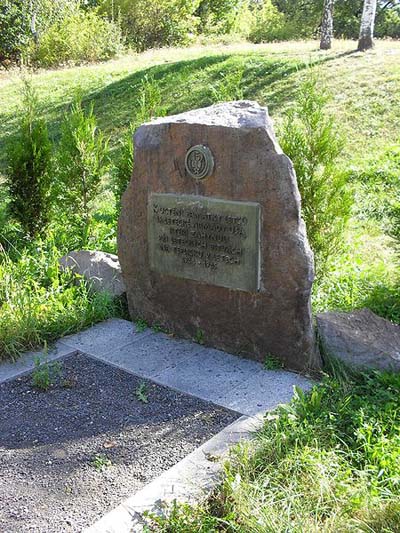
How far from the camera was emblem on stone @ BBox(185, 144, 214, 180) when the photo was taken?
13.8ft

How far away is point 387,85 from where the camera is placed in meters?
11.5

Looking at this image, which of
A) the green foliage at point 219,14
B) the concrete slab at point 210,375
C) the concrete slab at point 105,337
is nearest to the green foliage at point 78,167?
the concrete slab at point 105,337

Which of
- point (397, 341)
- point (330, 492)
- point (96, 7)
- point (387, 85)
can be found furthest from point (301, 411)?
point (96, 7)

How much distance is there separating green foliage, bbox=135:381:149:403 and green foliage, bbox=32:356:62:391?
1.93 feet

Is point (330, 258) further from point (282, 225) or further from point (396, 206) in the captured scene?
point (282, 225)

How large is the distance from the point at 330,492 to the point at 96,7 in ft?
98.4

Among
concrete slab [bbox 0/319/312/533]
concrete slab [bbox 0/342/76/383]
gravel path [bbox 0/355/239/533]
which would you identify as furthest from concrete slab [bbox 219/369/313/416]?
concrete slab [bbox 0/342/76/383]

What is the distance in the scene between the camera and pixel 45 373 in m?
4.06

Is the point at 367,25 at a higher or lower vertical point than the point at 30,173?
higher

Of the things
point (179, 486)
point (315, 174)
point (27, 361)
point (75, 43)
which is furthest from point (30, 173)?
point (75, 43)

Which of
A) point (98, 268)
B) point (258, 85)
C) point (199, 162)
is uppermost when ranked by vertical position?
point (199, 162)

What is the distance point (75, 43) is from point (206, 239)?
68.7ft

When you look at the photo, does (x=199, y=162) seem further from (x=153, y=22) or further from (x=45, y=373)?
(x=153, y=22)

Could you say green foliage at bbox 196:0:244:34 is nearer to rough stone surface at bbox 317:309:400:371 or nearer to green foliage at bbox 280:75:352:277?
green foliage at bbox 280:75:352:277
